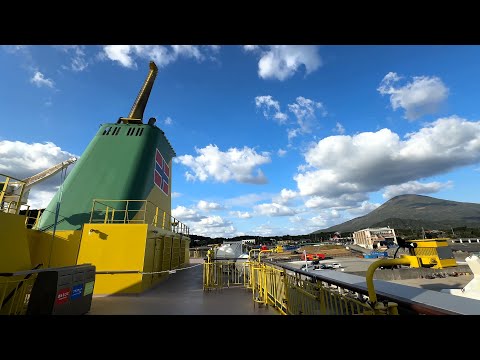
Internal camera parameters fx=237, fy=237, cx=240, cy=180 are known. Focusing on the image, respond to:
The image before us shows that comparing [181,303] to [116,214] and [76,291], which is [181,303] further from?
[116,214]

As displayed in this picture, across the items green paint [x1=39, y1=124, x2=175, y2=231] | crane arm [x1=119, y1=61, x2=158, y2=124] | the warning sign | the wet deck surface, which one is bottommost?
the wet deck surface

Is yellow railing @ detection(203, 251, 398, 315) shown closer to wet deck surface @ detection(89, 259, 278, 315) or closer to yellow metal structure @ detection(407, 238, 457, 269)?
wet deck surface @ detection(89, 259, 278, 315)

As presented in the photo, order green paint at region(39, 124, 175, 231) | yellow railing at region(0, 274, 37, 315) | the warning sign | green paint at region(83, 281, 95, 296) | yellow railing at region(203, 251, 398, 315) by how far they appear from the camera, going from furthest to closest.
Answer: green paint at region(39, 124, 175, 231), green paint at region(83, 281, 95, 296), the warning sign, yellow railing at region(0, 274, 37, 315), yellow railing at region(203, 251, 398, 315)

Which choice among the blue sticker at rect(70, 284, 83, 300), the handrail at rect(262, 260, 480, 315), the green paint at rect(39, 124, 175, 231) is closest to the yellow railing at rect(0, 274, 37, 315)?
the blue sticker at rect(70, 284, 83, 300)

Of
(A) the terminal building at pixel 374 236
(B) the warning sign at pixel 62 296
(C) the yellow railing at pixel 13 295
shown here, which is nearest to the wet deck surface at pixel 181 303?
(B) the warning sign at pixel 62 296

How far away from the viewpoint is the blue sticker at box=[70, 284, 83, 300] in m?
5.39

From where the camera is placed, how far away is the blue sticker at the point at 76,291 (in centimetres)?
539

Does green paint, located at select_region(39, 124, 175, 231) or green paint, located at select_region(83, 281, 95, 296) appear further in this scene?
green paint, located at select_region(39, 124, 175, 231)

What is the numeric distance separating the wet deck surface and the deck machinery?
2.37 feet
